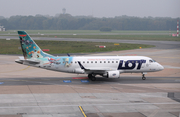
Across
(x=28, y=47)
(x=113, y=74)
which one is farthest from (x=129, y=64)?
(x=28, y=47)

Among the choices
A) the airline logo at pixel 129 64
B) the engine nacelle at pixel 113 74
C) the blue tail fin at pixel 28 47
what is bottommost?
the engine nacelle at pixel 113 74

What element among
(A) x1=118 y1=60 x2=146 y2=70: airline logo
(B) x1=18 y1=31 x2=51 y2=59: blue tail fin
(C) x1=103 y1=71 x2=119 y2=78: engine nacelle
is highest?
(B) x1=18 y1=31 x2=51 y2=59: blue tail fin

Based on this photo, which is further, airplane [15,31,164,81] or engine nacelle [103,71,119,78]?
airplane [15,31,164,81]

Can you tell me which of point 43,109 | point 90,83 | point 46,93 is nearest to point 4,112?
point 43,109

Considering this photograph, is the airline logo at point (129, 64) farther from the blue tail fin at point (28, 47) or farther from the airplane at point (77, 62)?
the blue tail fin at point (28, 47)

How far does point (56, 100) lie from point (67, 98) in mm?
1422

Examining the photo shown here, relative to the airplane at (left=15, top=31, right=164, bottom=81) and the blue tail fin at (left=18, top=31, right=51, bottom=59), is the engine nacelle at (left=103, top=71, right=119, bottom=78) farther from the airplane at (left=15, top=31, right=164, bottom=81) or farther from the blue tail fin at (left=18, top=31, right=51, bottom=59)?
the blue tail fin at (left=18, top=31, right=51, bottom=59)

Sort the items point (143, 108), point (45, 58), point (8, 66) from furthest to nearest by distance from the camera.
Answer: point (8, 66)
point (45, 58)
point (143, 108)

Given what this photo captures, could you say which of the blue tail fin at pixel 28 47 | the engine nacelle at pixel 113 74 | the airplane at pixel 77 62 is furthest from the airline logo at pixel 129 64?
the blue tail fin at pixel 28 47

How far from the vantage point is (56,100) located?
26891mm

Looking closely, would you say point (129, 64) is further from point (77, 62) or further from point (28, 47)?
point (28, 47)

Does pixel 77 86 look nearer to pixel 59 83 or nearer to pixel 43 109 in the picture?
pixel 59 83

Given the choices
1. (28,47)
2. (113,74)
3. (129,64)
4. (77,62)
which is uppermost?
(28,47)

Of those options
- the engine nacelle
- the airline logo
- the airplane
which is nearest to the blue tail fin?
the airplane
